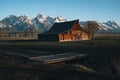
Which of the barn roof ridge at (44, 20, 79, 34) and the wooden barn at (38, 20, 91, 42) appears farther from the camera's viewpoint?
the barn roof ridge at (44, 20, 79, 34)

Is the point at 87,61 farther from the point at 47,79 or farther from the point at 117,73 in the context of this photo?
the point at 47,79

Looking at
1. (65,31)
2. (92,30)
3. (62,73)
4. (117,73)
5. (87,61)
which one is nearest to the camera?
(62,73)

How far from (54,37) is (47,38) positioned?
15.0 ft

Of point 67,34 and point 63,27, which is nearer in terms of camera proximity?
point 67,34

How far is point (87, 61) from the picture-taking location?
1282 inches

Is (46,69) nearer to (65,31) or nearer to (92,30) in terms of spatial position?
(65,31)

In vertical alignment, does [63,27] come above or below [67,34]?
above

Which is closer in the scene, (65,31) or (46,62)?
(46,62)

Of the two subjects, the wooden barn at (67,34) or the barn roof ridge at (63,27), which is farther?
the barn roof ridge at (63,27)

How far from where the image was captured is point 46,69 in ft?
82.1

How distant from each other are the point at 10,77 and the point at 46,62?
669 centimetres

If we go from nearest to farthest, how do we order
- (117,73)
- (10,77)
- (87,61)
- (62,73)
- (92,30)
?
1. (10,77)
2. (62,73)
3. (117,73)
4. (87,61)
5. (92,30)

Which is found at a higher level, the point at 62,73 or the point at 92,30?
the point at 92,30

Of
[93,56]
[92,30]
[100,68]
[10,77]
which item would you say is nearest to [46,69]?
[10,77]
